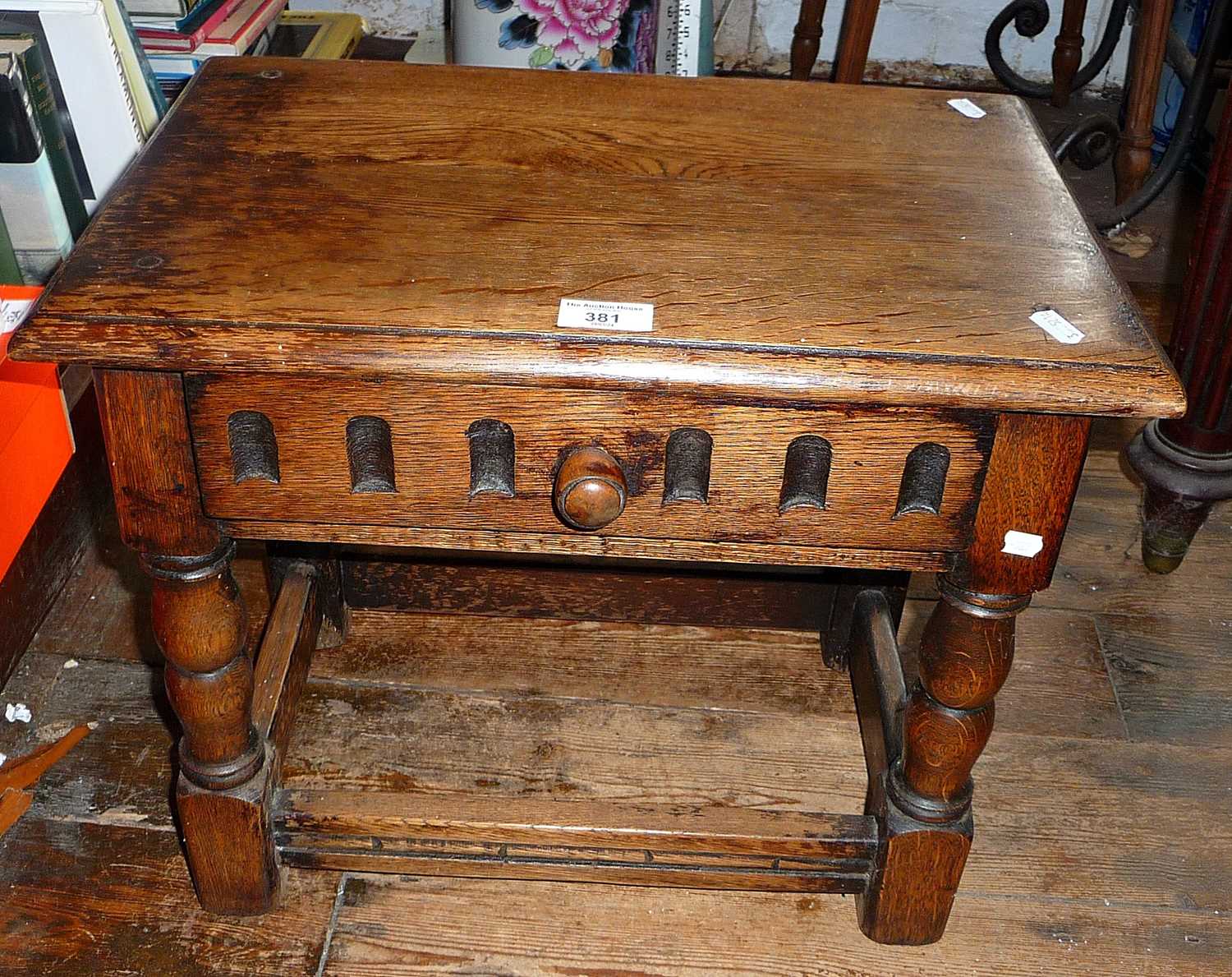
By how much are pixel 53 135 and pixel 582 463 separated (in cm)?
79

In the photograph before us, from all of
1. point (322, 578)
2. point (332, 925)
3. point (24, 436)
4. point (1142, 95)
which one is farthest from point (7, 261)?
point (1142, 95)

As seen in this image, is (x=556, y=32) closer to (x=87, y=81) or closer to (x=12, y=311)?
(x=87, y=81)

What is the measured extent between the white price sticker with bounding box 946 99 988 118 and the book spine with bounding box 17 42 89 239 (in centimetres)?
84

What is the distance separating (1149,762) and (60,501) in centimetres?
118

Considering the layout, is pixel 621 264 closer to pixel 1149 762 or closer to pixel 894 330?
pixel 894 330

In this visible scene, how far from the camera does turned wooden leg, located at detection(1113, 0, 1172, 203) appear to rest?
1773mm

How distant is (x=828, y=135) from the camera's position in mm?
1056

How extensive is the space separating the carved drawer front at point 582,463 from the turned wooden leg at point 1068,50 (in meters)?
1.67

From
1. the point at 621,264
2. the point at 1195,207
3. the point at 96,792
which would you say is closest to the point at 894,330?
the point at 621,264

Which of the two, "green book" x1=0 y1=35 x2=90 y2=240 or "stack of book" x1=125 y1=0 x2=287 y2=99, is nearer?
"green book" x1=0 y1=35 x2=90 y2=240

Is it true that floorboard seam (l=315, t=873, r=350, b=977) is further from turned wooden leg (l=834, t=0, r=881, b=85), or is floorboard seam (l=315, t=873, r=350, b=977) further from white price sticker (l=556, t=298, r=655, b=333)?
turned wooden leg (l=834, t=0, r=881, b=85)

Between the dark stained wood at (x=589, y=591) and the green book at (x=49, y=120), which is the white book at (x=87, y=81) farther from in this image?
the dark stained wood at (x=589, y=591)

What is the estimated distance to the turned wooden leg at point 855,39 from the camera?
169 cm

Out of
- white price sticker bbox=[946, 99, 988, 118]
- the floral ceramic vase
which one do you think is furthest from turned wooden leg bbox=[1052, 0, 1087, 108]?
white price sticker bbox=[946, 99, 988, 118]
